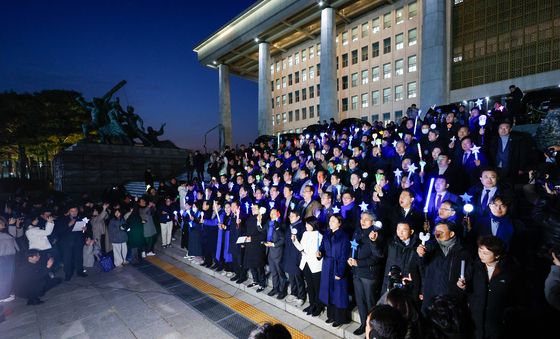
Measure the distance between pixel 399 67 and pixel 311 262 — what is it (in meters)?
40.1

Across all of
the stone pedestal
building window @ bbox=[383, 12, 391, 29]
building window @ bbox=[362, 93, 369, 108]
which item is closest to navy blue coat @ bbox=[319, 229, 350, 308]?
the stone pedestal

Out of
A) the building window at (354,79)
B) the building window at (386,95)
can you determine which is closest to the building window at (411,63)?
the building window at (386,95)

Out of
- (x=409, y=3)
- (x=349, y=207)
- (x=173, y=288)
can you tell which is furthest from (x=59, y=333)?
(x=409, y=3)

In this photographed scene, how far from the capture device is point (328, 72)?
28234 millimetres

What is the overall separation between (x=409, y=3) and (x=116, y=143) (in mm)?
38231

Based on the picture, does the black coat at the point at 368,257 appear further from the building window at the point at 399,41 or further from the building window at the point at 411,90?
the building window at the point at 399,41

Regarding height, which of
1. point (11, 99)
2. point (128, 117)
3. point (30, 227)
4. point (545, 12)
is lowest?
point (30, 227)

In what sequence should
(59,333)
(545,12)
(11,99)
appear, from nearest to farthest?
(59,333) → (545,12) → (11,99)

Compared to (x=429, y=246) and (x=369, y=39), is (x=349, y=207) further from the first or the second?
(x=369, y=39)

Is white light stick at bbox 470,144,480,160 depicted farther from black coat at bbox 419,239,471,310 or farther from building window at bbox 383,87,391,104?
building window at bbox 383,87,391,104

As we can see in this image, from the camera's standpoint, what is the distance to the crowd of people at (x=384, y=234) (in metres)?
2.98

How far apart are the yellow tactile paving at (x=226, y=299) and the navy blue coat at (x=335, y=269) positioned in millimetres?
787

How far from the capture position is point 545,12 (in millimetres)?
23516

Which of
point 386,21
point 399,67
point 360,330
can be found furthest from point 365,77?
point 360,330
